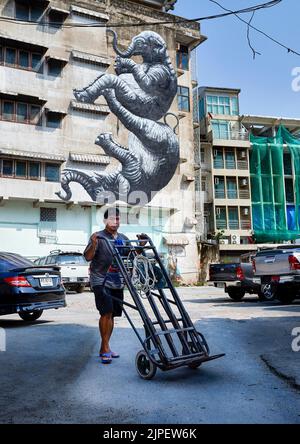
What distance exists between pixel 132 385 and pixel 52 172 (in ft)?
82.7

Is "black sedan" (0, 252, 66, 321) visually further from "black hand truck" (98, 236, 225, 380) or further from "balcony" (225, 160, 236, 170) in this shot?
"balcony" (225, 160, 236, 170)

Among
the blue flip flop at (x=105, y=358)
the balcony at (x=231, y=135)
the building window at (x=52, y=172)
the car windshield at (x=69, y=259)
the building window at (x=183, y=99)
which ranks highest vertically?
the building window at (x=183, y=99)

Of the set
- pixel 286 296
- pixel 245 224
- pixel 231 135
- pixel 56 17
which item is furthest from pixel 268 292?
pixel 231 135

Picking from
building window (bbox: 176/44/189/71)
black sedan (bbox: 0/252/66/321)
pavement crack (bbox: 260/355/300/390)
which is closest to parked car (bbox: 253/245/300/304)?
black sedan (bbox: 0/252/66/321)

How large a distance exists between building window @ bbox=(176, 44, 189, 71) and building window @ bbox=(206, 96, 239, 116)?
783 centimetres

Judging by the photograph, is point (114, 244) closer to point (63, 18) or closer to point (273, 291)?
point (273, 291)

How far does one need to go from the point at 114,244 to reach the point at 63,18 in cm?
2900

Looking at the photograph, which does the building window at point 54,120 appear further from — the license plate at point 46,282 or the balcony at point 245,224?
the license plate at point 46,282

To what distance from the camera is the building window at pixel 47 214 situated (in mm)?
28422

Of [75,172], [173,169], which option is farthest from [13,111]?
[173,169]

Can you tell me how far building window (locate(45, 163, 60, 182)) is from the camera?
1112 inches

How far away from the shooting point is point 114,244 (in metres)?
5.56

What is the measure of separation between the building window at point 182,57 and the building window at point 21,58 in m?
12.2

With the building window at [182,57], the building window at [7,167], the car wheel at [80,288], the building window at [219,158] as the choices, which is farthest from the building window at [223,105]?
the car wheel at [80,288]
